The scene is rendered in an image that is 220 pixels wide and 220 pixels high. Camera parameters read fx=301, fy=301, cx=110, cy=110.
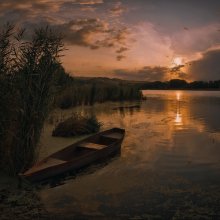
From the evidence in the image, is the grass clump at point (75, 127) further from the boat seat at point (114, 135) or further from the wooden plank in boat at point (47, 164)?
the wooden plank in boat at point (47, 164)

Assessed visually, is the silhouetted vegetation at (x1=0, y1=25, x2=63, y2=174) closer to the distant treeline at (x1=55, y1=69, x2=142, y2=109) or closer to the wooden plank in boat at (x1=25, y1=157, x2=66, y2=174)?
the wooden plank in boat at (x1=25, y1=157, x2=66, y2=174)

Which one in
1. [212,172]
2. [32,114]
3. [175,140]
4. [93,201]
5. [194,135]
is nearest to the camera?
[93,201]

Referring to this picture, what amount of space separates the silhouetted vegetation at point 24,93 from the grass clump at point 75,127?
24.7 ft

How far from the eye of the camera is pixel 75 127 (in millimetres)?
18219

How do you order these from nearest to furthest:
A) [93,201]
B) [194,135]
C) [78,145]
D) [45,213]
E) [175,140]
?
[45,213] → [93,201] → [78,145] → [175,140] → [194,135]

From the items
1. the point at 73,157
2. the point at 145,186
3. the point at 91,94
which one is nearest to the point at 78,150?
the point at 73,157

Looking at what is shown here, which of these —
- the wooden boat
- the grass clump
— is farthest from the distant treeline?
the wooden boat

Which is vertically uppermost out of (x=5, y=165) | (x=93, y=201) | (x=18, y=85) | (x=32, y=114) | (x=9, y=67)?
(x=9, y=67)

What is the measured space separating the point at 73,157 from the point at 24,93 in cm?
402

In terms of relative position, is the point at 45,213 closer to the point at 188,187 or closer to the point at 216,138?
the point at 188,187

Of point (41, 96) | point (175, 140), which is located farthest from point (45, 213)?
point (175, 140)

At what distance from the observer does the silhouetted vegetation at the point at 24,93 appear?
31.9 ft

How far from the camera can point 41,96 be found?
9922mm

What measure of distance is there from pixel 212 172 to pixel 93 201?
5.27 meters
